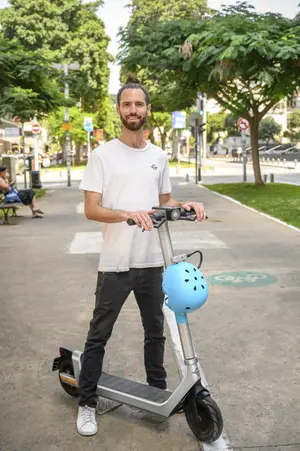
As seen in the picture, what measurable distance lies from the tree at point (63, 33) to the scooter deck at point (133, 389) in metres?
50.9

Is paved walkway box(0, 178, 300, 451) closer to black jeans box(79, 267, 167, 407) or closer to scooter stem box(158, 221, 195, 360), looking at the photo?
black jeans box(79, 267, 167, 407)

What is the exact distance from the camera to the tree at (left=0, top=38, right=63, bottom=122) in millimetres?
17312

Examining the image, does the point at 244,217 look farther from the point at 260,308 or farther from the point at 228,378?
the point at 228,378

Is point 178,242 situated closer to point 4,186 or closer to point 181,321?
point 4,186

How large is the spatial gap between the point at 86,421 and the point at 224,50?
1556 cm

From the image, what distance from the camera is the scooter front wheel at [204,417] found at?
3.39 meters

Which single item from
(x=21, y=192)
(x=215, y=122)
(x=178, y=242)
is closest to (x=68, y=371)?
(x=178, y=242)

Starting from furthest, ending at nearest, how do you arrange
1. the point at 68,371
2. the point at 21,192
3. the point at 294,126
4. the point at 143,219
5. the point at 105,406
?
the point at 294,126
the point at 21,192
the point at 68,371
the point at 105,406
the point at 143,219

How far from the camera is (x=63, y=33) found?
5538 centimetres

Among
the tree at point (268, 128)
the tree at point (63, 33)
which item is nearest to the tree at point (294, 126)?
the tree at point (268, 128)

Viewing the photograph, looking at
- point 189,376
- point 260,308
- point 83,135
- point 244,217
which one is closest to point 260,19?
point 244,217

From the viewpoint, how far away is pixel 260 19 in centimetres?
2044

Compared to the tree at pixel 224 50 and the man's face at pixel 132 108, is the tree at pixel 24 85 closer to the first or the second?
the tree at pixel 224 50

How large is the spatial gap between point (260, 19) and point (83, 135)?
38926 mm
